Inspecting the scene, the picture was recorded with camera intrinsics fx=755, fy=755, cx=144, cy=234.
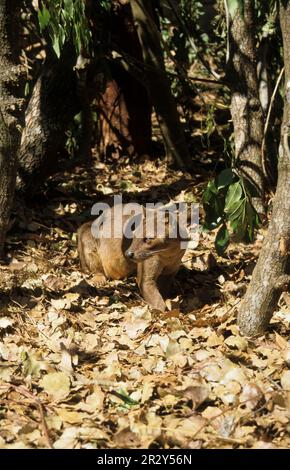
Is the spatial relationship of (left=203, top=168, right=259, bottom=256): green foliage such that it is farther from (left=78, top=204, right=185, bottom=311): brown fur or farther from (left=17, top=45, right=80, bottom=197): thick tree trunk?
(left=17, top=45, right=80, bottom=197): thick tree trunk

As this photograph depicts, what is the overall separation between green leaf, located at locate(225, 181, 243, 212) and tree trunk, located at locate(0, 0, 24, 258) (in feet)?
5.78

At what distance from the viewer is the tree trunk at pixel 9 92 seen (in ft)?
18.5

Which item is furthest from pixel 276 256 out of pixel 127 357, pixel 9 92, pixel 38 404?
pixel 9 92

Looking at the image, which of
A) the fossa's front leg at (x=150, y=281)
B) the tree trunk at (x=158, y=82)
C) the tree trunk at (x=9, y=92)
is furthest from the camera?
the tree trunk at (x=158, y=82)

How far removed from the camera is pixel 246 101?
6809 mm

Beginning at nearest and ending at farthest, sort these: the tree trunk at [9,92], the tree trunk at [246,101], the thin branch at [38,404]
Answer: the thin branch at [38,404], the tree trunk at [9,92], the tree trunk at [246,101]

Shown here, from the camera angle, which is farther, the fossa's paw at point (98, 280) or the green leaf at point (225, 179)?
the fossa's paw at point (98, 280)

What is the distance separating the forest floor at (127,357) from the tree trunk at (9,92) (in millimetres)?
908

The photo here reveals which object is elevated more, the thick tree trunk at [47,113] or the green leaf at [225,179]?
the thick tree trunk at [47,113]

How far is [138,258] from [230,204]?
1201mm

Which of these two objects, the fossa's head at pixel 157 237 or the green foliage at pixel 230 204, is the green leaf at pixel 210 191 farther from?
the fossa's head at pixel 157 237

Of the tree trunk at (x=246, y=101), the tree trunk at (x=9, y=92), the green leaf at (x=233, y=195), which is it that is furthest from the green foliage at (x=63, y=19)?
the tree trunk at (x=246, y=101)

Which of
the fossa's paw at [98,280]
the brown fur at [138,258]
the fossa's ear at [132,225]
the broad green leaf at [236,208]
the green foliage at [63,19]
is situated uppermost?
the green foliage at [63,19]

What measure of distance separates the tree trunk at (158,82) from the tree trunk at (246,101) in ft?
3.84
